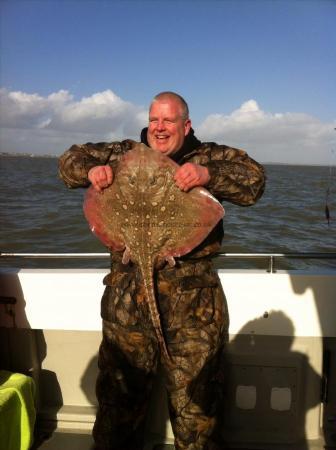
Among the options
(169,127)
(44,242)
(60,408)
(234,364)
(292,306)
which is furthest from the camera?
(44,242)

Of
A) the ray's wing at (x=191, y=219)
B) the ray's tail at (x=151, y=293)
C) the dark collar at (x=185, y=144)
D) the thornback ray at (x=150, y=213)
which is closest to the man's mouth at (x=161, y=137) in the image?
the dark collar at (x=185, y=144)

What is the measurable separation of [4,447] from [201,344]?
1403mm

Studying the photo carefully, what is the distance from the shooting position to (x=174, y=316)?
100 inches

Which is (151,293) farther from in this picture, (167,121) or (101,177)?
(167,121)

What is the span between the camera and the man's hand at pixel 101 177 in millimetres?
2316

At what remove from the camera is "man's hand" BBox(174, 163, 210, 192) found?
2.21m

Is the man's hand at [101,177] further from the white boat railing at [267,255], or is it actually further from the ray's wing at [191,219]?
the white boat railing at [267,255]

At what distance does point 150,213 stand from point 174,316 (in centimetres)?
69

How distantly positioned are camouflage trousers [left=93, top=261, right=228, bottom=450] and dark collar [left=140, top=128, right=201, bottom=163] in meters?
0.70

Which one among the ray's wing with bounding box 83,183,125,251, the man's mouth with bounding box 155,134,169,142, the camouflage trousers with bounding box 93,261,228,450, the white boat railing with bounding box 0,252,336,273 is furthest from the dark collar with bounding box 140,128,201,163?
the white boat railing with bounding box 0,252,336,273

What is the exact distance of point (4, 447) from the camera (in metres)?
2.55

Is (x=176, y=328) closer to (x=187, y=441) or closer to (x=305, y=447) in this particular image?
(x=187, y=441)

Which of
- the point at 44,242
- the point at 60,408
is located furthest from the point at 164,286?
the point at 44,242

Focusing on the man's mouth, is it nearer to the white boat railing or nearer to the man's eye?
the man's eye
